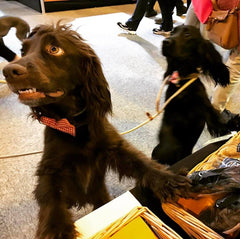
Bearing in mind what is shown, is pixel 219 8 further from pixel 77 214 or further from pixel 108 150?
pixel 77 214

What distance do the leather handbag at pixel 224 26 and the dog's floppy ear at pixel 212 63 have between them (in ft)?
1.25

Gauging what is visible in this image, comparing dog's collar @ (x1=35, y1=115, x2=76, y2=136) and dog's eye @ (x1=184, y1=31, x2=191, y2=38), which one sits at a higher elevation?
dog's eye @ (x1=184, y1=31, x2=191, y2=38)

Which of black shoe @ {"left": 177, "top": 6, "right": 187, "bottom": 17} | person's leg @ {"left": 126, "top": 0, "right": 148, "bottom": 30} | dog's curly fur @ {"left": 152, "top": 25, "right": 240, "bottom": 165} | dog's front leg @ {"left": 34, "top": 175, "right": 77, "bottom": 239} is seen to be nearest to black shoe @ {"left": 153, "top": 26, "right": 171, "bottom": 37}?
person's leg @ {"left": 126, "top": 0, "right": 148, "bottom": 30}

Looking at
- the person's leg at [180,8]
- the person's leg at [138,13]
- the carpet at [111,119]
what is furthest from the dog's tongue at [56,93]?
the person's leg at [180,8]

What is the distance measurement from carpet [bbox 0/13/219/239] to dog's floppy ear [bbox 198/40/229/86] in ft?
1.64

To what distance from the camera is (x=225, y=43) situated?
151 cm

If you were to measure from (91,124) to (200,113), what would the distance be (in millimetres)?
553

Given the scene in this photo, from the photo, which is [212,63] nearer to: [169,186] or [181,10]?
[169,186]

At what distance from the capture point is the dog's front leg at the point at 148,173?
87 cm

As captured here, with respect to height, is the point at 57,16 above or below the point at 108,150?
below

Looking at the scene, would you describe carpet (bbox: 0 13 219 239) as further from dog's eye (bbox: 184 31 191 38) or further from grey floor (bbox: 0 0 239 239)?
dog's eye (bbox: 184 31 191 38)

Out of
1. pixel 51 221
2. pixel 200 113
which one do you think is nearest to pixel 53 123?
pixel 51 221

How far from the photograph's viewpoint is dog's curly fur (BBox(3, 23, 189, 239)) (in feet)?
2.51

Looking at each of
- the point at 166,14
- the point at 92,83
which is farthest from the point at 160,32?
the point at 92,83
